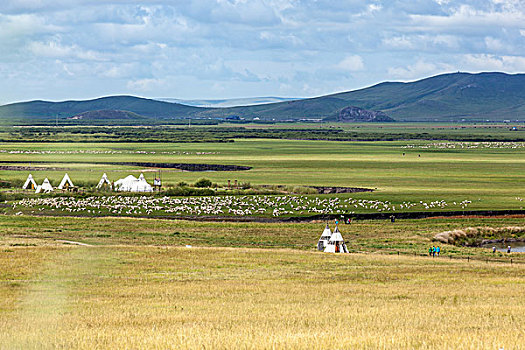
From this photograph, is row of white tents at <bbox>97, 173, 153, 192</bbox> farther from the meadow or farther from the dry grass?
the dry grass

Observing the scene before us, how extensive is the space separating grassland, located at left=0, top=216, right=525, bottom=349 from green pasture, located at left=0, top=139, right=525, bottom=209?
78.8 ft

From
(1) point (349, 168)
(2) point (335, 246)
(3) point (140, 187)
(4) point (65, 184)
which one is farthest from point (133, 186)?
(2) point (335, 246)

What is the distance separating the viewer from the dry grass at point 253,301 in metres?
15.6

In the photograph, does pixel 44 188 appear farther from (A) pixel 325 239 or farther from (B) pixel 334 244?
(B) pixel 334 244

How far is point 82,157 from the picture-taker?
476 feet

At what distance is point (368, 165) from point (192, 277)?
100 m

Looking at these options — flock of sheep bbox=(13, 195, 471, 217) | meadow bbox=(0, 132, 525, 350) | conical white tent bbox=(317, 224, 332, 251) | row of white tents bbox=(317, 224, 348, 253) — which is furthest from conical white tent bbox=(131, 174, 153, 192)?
row of white tents bbox=(317, 224, 348, 253)

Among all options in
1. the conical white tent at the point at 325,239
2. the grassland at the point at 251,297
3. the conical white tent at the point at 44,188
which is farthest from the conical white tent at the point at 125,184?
the conical white tent at the point at 325,239

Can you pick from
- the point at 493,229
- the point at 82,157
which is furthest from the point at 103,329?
the point at 82,157

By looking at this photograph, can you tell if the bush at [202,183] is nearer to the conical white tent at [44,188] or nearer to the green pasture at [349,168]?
the green pasture at [349,168]

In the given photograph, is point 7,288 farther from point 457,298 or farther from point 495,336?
point 495,336

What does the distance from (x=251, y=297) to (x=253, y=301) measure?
100cm

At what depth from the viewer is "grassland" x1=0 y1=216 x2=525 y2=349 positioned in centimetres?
1577

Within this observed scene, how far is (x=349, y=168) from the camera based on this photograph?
124 meters
